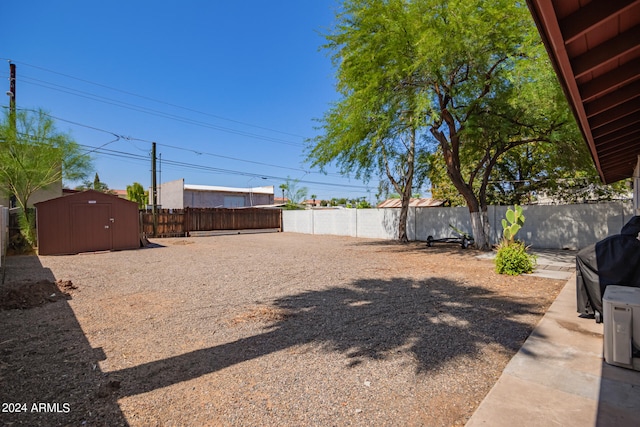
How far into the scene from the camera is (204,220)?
22391 mm

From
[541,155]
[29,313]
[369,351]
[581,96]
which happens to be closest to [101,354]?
[29,313]

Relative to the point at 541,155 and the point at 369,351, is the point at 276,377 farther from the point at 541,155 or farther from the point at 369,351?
the point at 541,155

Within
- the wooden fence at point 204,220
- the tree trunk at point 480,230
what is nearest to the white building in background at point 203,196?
the wooden fence at point 204,220

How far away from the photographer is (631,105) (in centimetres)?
399

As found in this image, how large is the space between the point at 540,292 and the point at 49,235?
14.9 m

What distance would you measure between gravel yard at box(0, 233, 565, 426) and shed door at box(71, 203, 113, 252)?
5.81 m

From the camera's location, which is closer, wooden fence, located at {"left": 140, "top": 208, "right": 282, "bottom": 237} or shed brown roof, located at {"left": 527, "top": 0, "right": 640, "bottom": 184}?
shed brown roof, located at {"left": 527, "top": 0, "right": 640, "bottom": 184}

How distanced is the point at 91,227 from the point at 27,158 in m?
4.25

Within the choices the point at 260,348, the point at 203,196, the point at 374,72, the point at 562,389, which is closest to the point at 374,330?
A: the point at 260,348

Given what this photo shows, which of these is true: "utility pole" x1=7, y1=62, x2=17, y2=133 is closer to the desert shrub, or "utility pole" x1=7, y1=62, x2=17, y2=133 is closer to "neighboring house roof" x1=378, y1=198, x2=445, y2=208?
the desert shrub

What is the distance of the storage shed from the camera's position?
461 inches

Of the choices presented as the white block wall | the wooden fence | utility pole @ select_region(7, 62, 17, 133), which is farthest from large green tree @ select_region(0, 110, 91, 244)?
the white block wall

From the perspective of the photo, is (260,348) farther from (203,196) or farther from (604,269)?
(203,196)

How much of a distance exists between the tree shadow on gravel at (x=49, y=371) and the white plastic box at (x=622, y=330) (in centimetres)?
403
